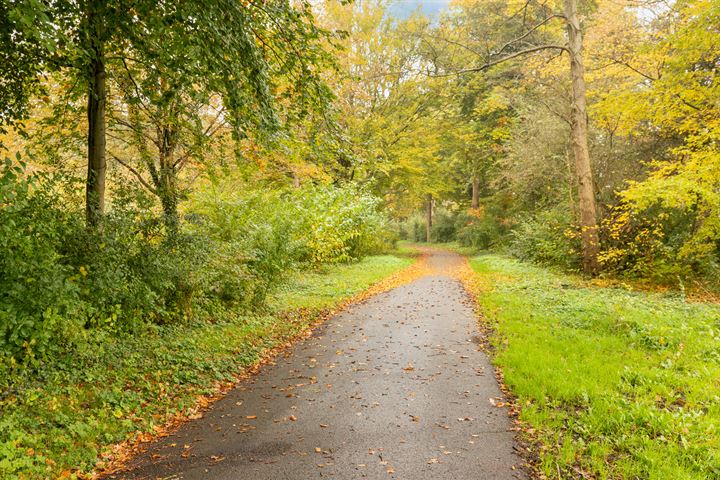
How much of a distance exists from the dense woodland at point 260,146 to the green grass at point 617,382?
3985 millimetres

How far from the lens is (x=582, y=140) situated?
12.8 metres

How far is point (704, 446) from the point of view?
375cm

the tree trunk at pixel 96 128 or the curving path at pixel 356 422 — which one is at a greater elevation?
the tree trunk at pixel 96 128

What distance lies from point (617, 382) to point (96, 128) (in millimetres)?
8069

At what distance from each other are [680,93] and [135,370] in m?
A: 13.3

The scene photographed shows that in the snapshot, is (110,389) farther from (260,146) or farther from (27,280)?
(260,146)

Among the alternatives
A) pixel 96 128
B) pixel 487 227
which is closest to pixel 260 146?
pixel 96 128

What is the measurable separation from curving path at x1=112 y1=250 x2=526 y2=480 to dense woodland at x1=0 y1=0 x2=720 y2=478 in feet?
6.42

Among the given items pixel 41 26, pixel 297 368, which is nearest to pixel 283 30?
pixel 41 26

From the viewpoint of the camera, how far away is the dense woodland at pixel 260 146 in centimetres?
508

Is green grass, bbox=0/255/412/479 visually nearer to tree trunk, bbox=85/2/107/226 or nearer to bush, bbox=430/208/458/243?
tree trunk, bbox=85/2/107/226

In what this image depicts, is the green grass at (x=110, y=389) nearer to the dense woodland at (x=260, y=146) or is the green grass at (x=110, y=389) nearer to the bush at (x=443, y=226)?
the dense woodland at (x=260, y=146)

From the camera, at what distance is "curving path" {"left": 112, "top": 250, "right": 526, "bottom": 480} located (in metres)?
3.81

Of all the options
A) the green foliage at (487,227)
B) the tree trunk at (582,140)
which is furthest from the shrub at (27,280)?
the green foliage at (487,227)
